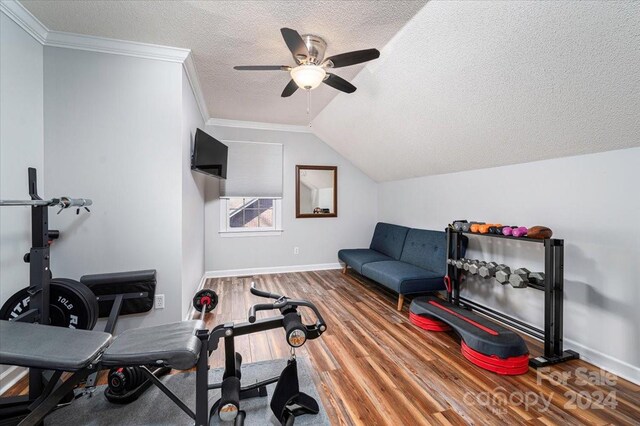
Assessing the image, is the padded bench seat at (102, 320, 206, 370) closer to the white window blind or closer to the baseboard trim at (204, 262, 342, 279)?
the baseboard trim at (204, 262, 342, 279)

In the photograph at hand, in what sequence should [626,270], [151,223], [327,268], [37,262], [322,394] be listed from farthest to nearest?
[327,268] → [151,223] → [626,270] → [322,394] → [37,262]

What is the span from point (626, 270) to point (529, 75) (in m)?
1.59

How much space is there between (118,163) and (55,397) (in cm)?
176

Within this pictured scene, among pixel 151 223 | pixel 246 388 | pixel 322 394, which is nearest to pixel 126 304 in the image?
pixel 151 223

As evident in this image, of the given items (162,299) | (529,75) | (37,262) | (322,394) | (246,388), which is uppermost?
(529,75)

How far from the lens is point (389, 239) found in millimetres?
4547

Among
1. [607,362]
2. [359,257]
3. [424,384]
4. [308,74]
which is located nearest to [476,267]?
[607,362]

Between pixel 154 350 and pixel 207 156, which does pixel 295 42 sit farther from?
pixel 154 350

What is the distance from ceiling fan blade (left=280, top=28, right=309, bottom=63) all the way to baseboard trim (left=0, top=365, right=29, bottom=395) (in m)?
2.86

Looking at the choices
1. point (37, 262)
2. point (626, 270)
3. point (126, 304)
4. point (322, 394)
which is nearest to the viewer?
point (37, 262)

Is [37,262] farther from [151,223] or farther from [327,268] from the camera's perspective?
[327,268]

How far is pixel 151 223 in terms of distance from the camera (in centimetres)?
241

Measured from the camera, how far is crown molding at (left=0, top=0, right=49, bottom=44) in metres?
1.84

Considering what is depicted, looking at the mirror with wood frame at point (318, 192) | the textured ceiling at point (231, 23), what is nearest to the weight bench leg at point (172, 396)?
the textured ceiling at point (231, 23)
